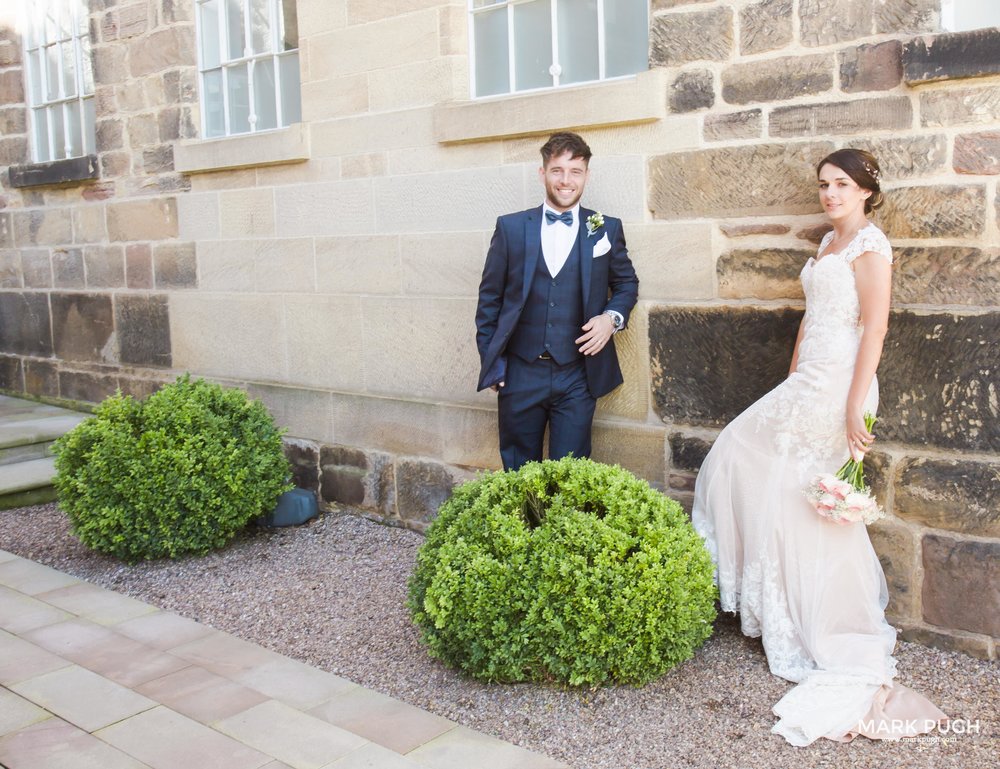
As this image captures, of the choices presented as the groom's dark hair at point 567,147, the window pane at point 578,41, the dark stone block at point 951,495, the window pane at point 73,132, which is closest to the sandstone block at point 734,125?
the groom's dark hair at point 567,147

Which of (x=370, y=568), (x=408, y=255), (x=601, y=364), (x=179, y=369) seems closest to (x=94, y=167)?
(x=179, y=369)

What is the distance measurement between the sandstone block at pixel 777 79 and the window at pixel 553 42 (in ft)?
1.73

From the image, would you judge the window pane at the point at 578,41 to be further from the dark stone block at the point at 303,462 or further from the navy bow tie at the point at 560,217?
the dark stone block at the point at 303,462

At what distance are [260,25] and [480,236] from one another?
7.40 ft

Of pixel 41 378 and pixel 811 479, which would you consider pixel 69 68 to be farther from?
pixel 811 479

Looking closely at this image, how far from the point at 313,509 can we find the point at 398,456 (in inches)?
25.3

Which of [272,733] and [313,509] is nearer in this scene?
[272,733]

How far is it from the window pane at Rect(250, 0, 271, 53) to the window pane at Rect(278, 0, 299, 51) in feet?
0.33

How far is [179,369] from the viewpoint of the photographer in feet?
21.6

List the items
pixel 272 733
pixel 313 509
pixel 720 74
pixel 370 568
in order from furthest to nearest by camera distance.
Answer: pixel 313 509 → pixel 370 568 → pixel 720 74 → pixel 272 733

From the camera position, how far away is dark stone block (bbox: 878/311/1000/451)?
11.5 ft

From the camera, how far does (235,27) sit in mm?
6215

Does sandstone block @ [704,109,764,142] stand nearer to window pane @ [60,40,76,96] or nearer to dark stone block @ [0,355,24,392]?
window pane @ [60,40,76,96]

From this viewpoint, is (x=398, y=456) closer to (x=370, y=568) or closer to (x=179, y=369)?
(x=370, y=568)
